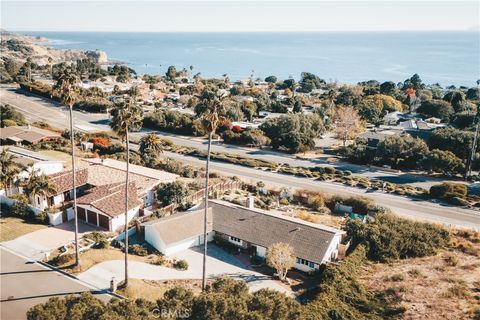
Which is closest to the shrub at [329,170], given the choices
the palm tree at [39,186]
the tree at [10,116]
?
the palm tree at [39,186]

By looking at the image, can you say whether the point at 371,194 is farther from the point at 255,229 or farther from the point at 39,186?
the point at 39,186

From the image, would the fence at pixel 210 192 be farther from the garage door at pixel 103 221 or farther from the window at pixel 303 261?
the window at pixel 303 261

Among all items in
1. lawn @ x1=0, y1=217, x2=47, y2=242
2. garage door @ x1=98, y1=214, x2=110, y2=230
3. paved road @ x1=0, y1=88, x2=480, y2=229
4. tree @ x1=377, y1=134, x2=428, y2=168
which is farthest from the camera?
tree @ x1=377, y1=134, x2=428, y2=168

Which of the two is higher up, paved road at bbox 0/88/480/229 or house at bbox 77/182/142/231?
house at bbox 77/182/142/231

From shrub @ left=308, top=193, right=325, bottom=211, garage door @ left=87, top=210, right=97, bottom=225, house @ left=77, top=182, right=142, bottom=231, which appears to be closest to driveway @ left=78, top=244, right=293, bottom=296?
house @ left=77, top=182, right=142, bottom=231

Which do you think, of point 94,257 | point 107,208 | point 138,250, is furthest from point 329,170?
point 94,257

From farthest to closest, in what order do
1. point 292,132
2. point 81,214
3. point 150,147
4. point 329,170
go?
point 292,132 → point 329,170 → point 150,147 → point 81,214

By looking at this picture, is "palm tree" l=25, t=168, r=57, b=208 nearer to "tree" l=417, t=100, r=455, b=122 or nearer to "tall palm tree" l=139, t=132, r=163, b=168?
"tall palm tree" l=139, t=132, r=163, b=168
